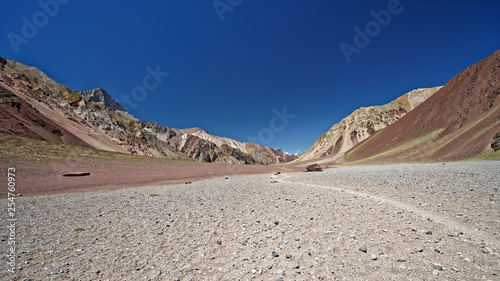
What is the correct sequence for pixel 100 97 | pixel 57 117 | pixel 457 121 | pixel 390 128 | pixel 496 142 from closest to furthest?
pixel 496 142 → pixel 457 121 → pixel 57 117 → pixel 390 128 → pixel 100 97

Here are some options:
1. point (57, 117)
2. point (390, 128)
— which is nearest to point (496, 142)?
point (390, 128)

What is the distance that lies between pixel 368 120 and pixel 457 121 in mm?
77694

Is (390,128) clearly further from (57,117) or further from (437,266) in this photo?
(57,117)

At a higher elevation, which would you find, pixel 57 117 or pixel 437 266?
pixel 57 117

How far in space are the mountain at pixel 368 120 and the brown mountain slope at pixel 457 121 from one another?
154ft

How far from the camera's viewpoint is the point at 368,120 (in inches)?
4508

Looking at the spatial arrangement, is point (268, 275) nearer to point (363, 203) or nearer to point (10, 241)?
point (363, 203)

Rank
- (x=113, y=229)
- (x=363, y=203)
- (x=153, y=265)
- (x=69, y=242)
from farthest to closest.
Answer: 1. (x=363, y=203)
2. (x=113, y=229)
3. (x=69, y=242)
4. (x=153, y=265)

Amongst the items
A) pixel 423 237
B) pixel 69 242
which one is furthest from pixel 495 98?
pixel 69 242

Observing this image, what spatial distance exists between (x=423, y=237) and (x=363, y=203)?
3715 millimetres

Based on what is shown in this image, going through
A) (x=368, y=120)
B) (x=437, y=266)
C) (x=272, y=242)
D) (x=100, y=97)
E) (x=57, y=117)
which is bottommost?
(x=437, y=266)

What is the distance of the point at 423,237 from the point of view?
16.7 feet

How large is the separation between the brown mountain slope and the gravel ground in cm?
3178

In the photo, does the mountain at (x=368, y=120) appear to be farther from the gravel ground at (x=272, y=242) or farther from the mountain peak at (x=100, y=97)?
the mountain peak at (x=100, y=97)
